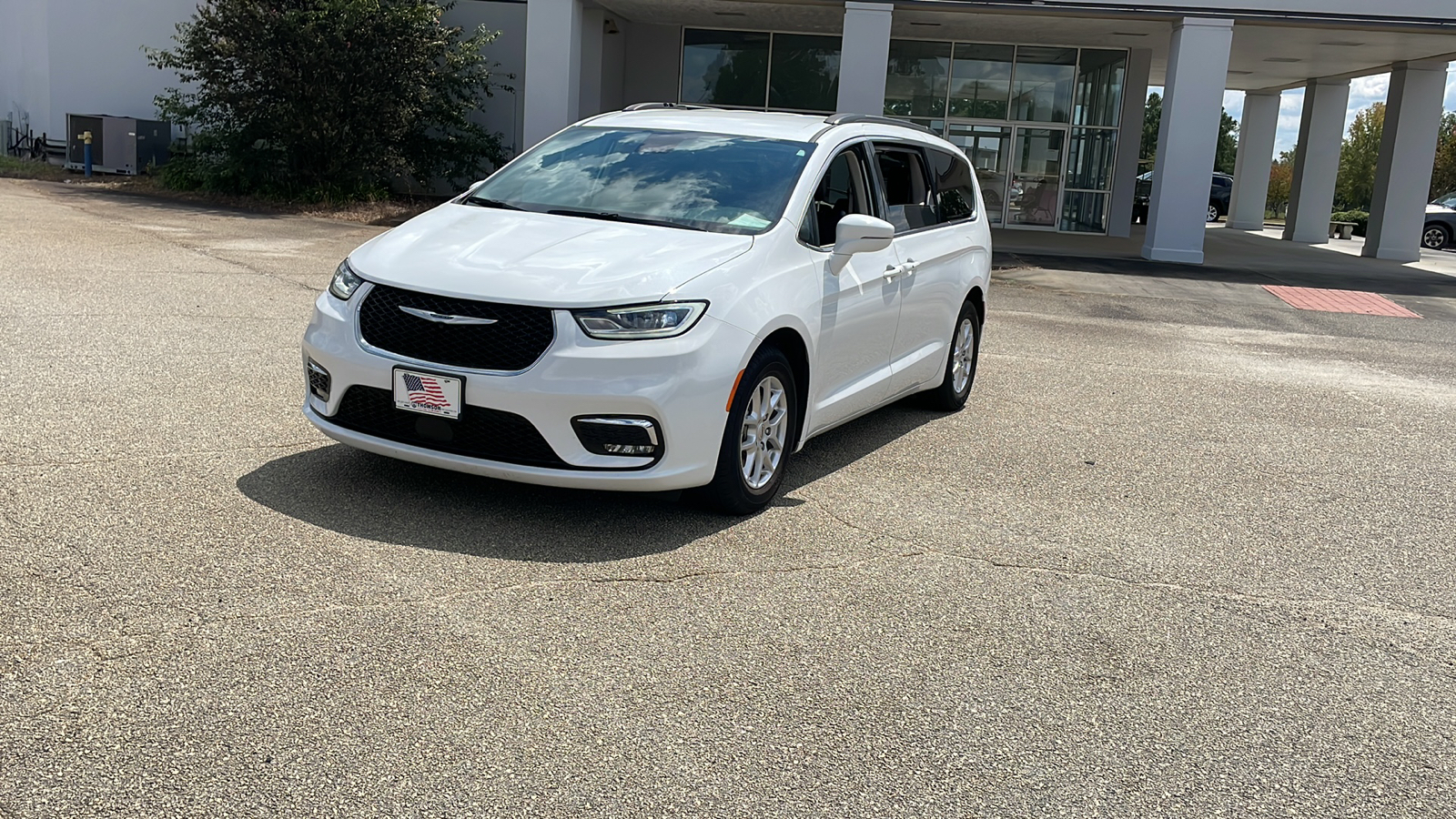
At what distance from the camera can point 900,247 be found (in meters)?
7.14

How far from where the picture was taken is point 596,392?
5.11m

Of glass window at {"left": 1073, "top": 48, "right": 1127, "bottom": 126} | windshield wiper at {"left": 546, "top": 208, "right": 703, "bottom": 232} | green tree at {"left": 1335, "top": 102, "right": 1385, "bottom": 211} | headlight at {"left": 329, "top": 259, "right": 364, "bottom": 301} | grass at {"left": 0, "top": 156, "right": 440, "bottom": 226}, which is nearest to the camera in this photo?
headlight at {"left": 329, "top": 259, "right": 364, "bottom": 301}

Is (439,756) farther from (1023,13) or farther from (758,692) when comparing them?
(1023,13)

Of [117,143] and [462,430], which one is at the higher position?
[117,143]

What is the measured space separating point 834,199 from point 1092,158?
2382cm

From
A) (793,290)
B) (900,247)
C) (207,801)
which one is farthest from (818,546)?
Answer: (207,801)

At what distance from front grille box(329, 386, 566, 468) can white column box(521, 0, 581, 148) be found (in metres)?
16.8

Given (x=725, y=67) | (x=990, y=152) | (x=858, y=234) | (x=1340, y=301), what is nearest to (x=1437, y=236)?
(x=990, y=152)

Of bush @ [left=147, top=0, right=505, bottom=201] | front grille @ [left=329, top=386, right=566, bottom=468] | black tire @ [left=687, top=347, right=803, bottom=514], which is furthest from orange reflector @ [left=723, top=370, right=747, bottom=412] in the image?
bush @ [left=147, top=0, right=505, bottom=201]

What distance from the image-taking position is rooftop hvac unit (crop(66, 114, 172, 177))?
26.5m

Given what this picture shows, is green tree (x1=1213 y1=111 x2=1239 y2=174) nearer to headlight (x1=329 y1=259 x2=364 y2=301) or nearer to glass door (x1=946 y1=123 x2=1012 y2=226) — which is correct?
glass door (x1=946 y1=123 x2=1012 y2=226)

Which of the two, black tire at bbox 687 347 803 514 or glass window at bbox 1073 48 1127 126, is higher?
glass window at bbox 1073 48 1127 126

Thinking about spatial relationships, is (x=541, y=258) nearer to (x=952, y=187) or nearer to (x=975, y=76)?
(x=952, y=187)

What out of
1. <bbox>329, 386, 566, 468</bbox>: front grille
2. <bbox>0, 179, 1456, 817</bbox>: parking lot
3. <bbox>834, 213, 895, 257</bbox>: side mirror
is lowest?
<bbox>0, 179, 1456, 817</bbox>: parking lot
